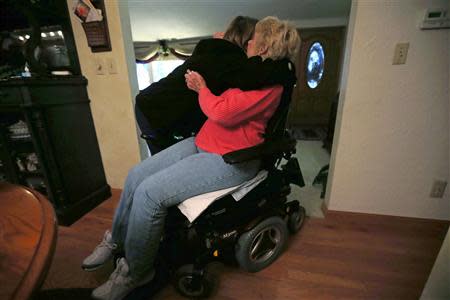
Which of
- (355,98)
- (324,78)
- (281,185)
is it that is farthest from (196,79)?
(324,78)

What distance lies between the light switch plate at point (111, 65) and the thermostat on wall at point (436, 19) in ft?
5.32

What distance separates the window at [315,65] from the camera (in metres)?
3.89

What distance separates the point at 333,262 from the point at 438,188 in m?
0.75

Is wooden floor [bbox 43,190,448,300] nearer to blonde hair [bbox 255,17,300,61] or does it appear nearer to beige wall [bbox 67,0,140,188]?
beige wall [bbox 67,0,140,188]

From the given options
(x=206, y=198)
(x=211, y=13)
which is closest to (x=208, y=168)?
(x=206, y=198)

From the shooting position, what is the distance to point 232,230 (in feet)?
2.90

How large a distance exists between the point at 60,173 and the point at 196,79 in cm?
105

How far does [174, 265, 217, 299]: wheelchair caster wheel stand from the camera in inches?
32.6

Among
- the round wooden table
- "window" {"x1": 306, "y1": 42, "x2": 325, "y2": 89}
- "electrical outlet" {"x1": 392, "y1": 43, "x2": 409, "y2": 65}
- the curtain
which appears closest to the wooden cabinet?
the round wooden table

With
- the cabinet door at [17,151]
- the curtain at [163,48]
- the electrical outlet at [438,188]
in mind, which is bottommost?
the electrical outlet at [438,188]

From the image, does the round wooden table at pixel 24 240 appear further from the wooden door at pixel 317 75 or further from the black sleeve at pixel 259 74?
the wooden door at pixel 317 75

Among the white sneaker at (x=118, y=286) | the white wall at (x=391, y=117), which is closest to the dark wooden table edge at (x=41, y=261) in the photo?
the white sneaker at (x=118, y=286)

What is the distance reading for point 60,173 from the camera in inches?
49.9

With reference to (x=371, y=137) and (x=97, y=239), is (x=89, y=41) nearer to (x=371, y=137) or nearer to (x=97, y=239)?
(x=97, y=239)
